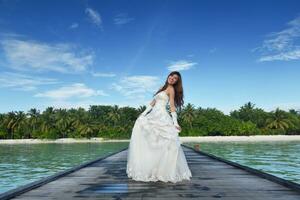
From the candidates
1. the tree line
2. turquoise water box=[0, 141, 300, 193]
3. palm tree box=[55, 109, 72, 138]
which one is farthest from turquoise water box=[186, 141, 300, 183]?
palm tree box=[55, 109, 72, 138]

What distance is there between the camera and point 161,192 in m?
6.85

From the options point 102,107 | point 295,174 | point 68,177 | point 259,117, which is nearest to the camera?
point 68,177

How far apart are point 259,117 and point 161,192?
104 meters

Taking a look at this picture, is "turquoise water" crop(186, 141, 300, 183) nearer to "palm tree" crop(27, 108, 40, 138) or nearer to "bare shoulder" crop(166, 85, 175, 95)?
"bare shoulder" crop(166, 85, 175, 95)

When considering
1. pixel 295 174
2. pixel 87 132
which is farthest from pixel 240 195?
pixel 87 132

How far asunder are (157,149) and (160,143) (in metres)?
0.14

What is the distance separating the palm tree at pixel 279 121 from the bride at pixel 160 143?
93906mm

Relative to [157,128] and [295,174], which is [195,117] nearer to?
[295,174]

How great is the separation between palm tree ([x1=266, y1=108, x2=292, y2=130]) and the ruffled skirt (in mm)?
94051

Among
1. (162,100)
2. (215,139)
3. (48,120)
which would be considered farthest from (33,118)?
(162,100)

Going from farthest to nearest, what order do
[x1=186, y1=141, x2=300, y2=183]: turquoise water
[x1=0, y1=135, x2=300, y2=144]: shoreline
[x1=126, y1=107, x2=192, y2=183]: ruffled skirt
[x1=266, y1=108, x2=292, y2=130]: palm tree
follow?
[x1=266, y1=108, x2=292, y2=130]: palm tree → [x1=0, y1=135, x2=300, y2=144]: shoreline → [x1=186, y1=141, x2=300, y2=183]: turquoise water → [x1=126, y1=107, x2=192, y2=183]: ruffled skirt

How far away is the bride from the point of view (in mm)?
8250

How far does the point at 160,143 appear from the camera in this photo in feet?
27.6

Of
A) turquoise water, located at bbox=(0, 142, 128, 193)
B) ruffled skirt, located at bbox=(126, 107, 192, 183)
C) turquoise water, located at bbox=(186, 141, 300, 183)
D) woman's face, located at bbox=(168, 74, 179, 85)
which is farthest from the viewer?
turquoise water, located at bbox=(186, 141, 300, 183)
